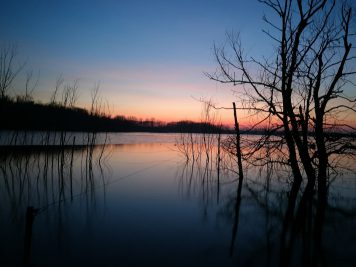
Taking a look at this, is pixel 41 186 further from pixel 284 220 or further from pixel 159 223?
pixel 284 220

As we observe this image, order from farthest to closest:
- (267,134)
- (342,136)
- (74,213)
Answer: (267,134), (342,136), (74,213)

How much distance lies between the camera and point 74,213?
24.4 ft

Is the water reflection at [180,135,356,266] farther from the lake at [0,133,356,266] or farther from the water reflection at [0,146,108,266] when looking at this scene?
the water reflection at [0,146,108,266]

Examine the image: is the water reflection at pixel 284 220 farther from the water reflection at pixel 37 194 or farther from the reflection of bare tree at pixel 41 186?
the reflection of bare tree at pixel 41 186

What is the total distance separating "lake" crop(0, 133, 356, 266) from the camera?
498 cm

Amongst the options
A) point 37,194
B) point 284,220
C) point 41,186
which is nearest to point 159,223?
point 284,220

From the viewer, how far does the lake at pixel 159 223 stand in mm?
4977

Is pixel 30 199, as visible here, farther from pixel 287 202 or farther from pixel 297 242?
pixel 287 202

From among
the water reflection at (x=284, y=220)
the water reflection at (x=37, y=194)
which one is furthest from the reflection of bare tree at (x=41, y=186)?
the water reflection at (x=284, y=220)

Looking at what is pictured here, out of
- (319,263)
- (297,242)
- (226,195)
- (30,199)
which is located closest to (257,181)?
(226,195)

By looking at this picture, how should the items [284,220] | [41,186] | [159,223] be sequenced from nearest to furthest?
[159,223] < [284,220] < [41,186]

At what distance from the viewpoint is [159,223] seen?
23.0 ft

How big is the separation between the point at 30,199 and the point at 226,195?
7.16 m

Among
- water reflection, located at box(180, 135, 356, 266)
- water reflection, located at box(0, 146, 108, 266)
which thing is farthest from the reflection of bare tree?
water reflection, located at box(180, 135, 356, 266)
